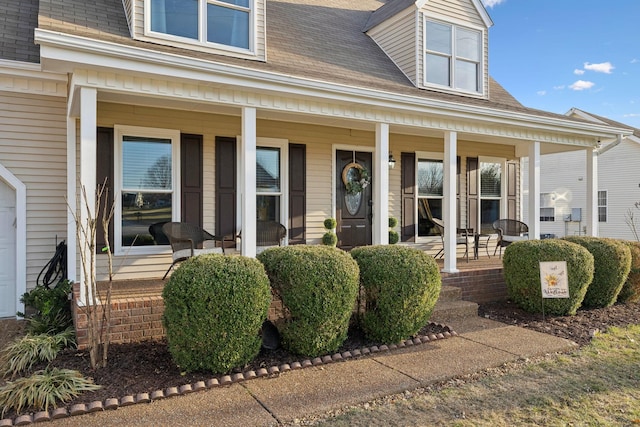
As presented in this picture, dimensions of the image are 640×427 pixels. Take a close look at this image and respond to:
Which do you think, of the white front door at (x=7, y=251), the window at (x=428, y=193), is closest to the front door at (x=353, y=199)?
the window at (x=428, y=193)

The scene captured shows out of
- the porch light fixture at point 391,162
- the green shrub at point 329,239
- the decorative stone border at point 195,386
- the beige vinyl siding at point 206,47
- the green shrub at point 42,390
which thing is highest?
the beige vinyl siding at point 206,47

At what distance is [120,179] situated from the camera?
6.02 meters

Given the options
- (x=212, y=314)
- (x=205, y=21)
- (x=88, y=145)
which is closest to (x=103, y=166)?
(x=88, y=145)

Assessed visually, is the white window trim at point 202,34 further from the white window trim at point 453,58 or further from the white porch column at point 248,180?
the white window trim at point 453,58

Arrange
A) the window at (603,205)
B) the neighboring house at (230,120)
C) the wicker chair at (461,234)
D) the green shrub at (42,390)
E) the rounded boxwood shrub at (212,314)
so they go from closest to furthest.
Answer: the green shrub at (42,390), the rounded boxwood shrub at (212,314), the neighboring house at (230,120), the wicker chair at (461,234), the window at (603,205)

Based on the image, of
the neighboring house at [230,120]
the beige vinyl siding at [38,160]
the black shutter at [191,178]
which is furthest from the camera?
the black shutter at [191,178]

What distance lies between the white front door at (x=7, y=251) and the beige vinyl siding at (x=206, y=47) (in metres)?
2.77

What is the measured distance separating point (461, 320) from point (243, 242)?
9.82 ft

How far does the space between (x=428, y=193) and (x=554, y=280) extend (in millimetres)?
3554

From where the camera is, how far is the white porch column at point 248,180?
17.0 feet

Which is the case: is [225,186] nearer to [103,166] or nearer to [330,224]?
[103,166]

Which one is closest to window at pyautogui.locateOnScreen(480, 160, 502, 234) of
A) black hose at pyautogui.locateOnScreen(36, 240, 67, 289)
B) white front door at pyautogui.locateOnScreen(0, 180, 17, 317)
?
black hose at pyautogui.locateOnScreen(36, 240, 67, 289)

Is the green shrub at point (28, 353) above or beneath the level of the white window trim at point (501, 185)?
beneath

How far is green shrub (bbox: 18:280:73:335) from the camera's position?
4.63 m
